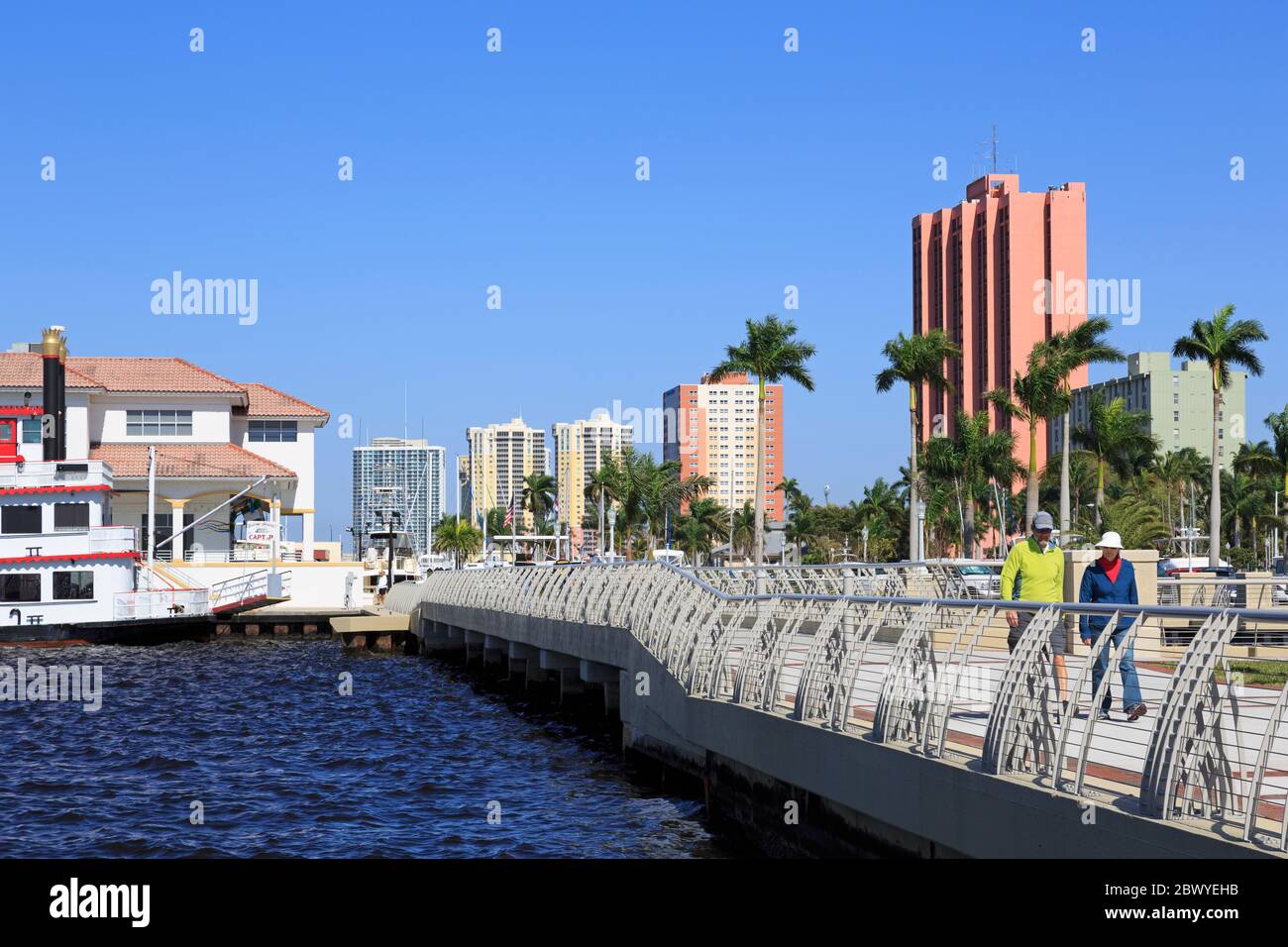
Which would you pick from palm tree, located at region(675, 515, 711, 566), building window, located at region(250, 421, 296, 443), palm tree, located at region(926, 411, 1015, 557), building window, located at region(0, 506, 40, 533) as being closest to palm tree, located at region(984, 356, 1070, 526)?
palm tree, located at region(926, 411, 1015, 557)

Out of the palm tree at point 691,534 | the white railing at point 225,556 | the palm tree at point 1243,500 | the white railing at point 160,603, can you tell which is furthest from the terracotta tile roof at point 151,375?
the palm tree at point 1243,500

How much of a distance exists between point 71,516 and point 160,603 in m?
4.96

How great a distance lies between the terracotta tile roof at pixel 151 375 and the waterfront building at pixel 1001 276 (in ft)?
353

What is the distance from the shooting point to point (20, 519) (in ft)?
171

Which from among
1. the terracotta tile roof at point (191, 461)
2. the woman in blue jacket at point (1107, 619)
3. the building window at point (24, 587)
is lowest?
the building window at point (24, 587)

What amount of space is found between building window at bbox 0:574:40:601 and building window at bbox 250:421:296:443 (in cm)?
2741

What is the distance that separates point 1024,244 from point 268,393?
11715cm

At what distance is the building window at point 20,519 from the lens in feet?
170

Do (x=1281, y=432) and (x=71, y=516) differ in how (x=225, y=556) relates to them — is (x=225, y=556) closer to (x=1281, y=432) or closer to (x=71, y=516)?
(x=71, y=516)

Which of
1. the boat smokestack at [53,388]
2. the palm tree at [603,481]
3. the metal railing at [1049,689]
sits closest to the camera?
the metal railing at [1049,689]

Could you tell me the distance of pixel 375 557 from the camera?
9500 centimetres

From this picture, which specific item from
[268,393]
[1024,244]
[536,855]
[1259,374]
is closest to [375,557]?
[268,393]

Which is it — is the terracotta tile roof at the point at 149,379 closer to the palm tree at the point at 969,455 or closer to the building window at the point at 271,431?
the building window at the point at 271,431

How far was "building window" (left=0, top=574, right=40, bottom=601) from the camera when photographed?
52.3 m
